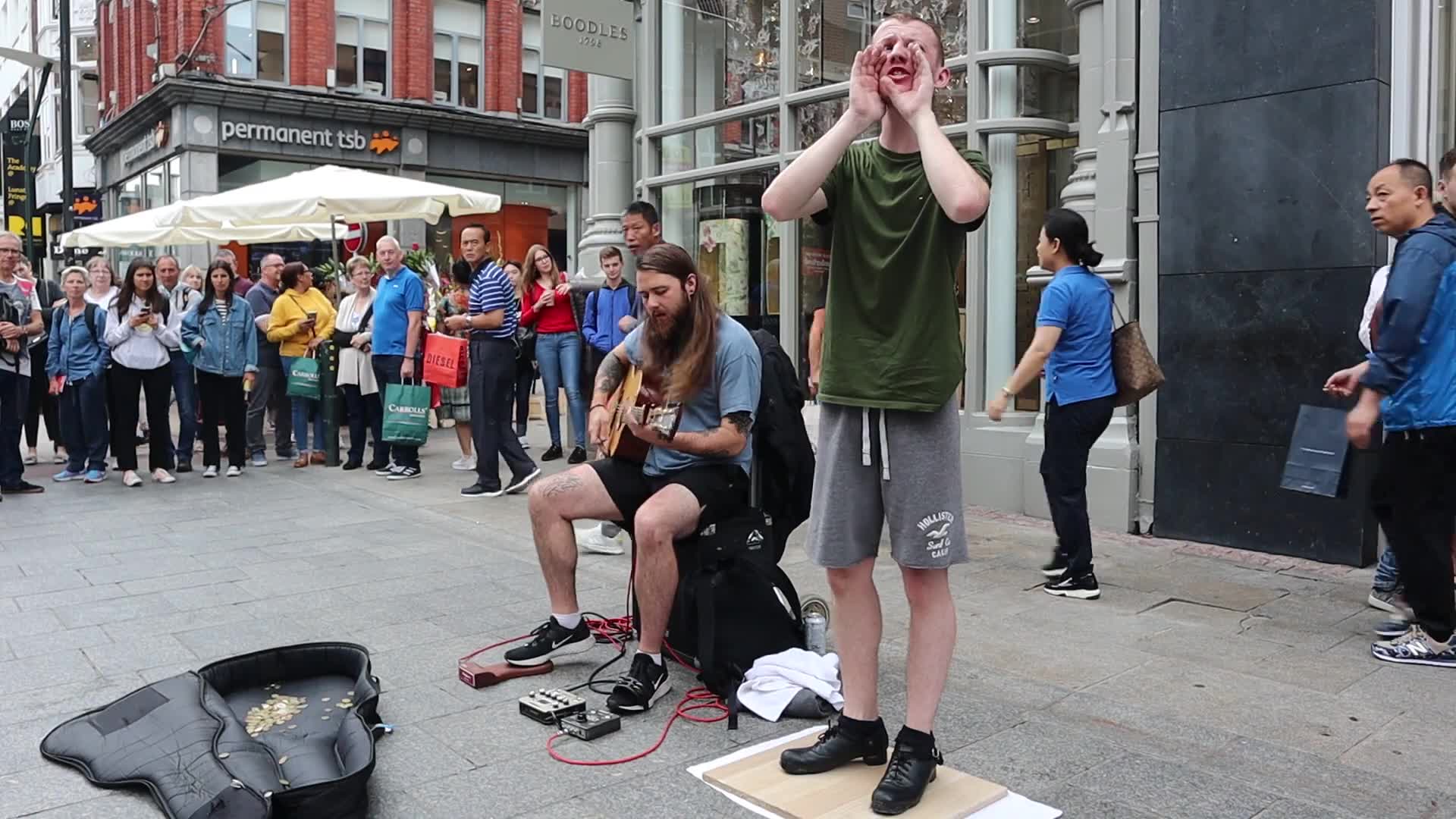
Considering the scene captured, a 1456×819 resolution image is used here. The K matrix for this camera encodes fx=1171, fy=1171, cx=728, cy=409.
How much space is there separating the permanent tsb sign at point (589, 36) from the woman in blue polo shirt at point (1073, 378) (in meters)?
5.25

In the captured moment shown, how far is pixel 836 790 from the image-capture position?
129 inches

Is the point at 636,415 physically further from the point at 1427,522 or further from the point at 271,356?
the point at 271,356

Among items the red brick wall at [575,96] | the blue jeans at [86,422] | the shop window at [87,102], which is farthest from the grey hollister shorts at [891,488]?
the shop window at [87,102]

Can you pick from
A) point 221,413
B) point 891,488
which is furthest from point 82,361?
point 891,488

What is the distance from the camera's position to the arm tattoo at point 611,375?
4750 millimetres

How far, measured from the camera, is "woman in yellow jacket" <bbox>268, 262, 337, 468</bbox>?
10984mm

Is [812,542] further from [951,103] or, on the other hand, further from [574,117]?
[574,117]

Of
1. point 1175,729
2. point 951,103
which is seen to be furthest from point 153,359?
point 1175,729

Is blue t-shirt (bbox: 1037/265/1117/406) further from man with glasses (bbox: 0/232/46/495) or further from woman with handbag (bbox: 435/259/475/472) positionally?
man with glasses (bbox: 0/232/46/495)

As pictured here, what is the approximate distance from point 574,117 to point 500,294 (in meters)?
21.4

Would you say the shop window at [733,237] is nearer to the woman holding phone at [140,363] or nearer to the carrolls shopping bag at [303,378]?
the carrolls shopping bag at [303,378]

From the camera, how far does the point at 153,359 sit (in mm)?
9797

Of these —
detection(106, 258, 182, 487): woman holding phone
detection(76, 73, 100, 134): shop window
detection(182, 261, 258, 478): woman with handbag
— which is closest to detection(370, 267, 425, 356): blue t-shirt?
detection(182, 261, 258, 478): woman with handbag

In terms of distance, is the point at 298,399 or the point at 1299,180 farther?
the point at 298,399
